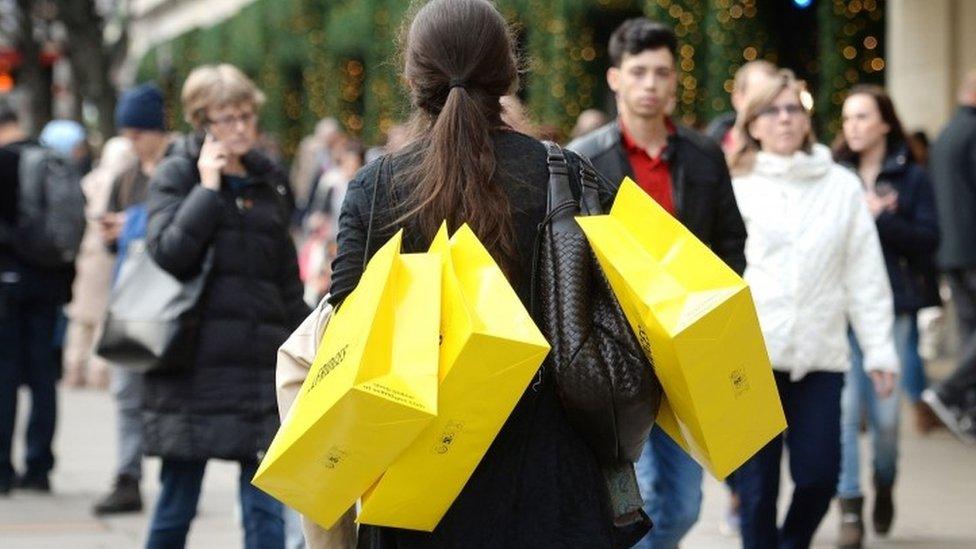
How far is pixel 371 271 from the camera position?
354 centimetres

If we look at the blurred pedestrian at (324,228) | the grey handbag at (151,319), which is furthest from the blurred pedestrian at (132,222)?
the grey handbag at (151,319)

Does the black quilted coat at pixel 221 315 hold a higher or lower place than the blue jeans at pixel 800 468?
higher

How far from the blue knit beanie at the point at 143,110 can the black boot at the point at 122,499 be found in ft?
5.63

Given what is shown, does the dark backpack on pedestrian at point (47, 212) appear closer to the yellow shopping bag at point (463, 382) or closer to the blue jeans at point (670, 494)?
the blue jeans at point (670, 494)

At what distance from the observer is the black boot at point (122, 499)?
9.07 metres

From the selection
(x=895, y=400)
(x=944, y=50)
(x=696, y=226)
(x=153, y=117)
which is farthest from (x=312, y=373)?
(x=944, y=50)

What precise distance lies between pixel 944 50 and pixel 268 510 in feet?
27.5

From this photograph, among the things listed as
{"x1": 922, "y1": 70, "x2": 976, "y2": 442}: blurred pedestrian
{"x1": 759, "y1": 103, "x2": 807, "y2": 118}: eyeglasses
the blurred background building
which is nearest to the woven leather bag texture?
the blurred background building

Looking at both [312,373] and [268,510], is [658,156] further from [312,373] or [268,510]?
[312,373]

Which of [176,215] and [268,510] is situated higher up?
[176,215]

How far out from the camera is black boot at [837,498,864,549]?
25.7 feet

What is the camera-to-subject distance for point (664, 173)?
631 centimetres

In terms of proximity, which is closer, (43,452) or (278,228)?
(278,228)

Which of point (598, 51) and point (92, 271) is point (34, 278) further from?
point (598, 51)
